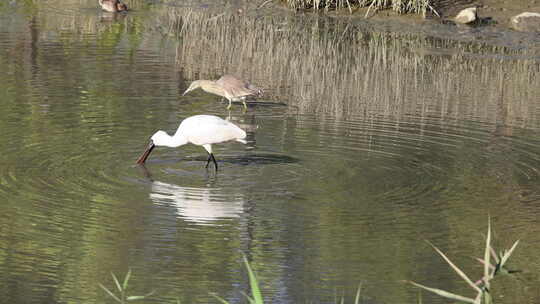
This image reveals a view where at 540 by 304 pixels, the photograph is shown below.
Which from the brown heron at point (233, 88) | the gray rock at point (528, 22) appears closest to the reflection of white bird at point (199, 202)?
the brown heron at point (233, 88)

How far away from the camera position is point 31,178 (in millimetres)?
10266

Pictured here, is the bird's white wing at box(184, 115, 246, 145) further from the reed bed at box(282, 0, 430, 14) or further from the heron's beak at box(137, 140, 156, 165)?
the reed bed at box(282, 0, 430, 14)

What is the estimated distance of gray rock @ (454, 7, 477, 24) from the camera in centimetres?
2161

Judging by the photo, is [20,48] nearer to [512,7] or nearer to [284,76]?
[284,76]

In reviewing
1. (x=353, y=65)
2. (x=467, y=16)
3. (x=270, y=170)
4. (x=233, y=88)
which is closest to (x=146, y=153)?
(x=270, y=170)

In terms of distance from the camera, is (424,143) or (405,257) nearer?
(405,257)

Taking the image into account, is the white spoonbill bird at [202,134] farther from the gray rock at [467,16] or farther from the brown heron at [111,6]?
the brown heron at [111,6]

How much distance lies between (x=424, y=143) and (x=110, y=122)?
11.5ft

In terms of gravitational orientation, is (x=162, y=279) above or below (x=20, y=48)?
below

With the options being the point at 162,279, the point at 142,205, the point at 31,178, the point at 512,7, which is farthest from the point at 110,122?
the point at 512,7

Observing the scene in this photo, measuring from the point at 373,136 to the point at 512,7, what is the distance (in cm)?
1082

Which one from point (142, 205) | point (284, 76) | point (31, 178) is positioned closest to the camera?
A: point (142, 205)

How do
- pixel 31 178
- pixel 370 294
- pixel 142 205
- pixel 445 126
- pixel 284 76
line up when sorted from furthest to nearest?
1. pixel 284 76
2. pixel 445 126
3. pixel 31 178
4. pixel 142 205
5. pixel 370 294

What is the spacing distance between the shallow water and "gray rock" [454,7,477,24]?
176 cm
